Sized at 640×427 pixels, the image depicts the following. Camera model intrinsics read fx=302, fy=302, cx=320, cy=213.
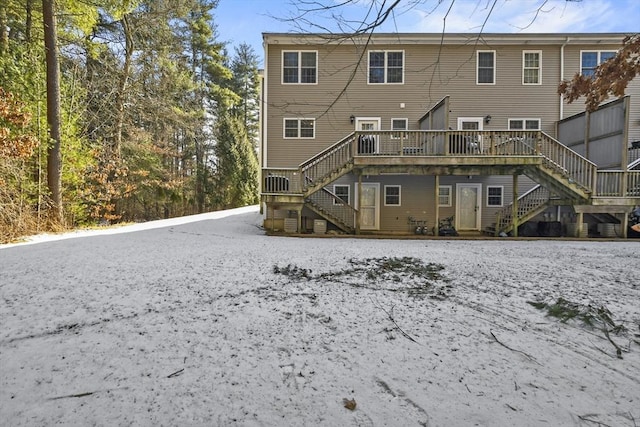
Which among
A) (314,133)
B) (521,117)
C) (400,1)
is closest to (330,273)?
(400,1)

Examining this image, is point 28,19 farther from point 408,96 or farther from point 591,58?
point 591,58

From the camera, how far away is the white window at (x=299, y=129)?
1298 cm

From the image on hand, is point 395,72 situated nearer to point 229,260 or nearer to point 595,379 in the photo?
point 229,260

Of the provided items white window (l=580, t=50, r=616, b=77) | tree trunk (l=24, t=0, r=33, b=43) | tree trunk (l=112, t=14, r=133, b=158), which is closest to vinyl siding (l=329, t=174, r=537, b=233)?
white window (l=580, t=50, r=616, b=77)

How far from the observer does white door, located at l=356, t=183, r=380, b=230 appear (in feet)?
42.8

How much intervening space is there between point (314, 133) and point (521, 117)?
8.83m

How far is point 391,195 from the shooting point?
13.1 metres

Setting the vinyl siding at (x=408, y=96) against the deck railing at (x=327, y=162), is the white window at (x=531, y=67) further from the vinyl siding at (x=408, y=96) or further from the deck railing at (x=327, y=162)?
the deck railing at (x=327, y=162)

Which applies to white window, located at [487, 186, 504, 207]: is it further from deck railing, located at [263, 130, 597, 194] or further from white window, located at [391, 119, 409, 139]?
white window, located at [391, 119, 409, 139]

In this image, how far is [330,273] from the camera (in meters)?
5.01

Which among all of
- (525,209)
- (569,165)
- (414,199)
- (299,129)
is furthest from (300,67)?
(525,209)

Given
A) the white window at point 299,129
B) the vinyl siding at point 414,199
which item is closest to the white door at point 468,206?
the vinyl siding at point 414,199

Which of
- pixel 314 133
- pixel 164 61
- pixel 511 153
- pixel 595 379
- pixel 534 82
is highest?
pixel 164 61

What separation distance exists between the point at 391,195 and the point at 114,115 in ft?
48.8
